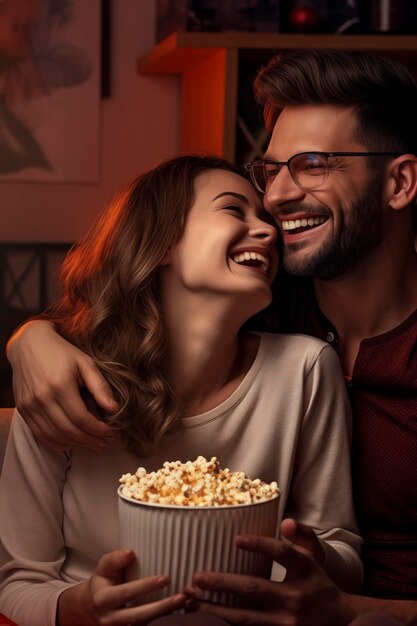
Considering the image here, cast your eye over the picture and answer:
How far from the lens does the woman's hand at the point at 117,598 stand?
1177 mm

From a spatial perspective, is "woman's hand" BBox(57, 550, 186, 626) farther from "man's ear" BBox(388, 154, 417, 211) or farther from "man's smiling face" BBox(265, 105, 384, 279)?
"man's ear" BBox(388, 154, 417, 211)

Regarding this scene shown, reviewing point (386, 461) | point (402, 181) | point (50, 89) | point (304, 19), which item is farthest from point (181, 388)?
point (50, 89)

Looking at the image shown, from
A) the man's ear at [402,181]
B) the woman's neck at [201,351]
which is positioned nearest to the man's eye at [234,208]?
the woman's neck at [201,351]

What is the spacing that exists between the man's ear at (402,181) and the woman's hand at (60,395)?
659 millimetres

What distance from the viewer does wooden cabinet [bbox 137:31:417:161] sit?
2680mm

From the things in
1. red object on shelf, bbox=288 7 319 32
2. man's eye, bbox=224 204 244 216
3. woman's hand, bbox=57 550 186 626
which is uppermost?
red object on shelf, bbox=288 7 319 32

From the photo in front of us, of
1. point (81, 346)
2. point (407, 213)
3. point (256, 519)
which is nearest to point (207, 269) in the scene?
point (81, 346)

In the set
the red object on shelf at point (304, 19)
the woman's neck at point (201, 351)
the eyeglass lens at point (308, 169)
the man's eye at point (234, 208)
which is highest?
the red object on shelf at point (304, 19)

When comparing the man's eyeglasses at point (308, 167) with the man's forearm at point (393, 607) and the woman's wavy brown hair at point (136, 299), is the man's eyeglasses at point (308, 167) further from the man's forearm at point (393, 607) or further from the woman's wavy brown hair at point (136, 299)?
the man's forearm at point (393, 607)

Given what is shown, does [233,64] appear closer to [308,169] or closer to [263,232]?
[308,169]

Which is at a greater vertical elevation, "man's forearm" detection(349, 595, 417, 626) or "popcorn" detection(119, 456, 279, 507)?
"popcorn" detection(119, 456, 279, 507)

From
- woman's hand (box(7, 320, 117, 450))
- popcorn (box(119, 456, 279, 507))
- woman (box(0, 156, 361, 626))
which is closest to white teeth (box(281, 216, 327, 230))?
woman (box(0, 156, 361, 626))

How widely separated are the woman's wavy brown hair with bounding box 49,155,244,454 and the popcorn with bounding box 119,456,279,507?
0.78ft

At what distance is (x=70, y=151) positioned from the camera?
131 inches
